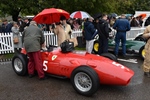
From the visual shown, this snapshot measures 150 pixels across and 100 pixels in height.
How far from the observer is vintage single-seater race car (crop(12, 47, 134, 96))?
4215mm

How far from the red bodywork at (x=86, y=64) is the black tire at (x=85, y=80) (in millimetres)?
231

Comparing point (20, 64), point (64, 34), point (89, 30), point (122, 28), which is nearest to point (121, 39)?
point (122, 28)

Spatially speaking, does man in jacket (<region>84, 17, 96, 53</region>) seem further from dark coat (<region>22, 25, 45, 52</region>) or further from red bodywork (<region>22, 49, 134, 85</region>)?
dark coat (<region>22, 25, 45, 52</region>)

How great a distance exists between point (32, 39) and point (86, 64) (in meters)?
1.69

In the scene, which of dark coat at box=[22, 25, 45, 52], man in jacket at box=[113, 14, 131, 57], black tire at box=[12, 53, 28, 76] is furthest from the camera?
man in jacket at box=[113, 14, 131, 57]

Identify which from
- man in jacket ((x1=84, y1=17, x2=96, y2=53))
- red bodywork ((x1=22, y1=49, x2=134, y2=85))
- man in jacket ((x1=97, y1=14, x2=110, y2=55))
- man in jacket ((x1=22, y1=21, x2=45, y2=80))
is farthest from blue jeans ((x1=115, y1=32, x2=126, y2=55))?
man in jacket ((x1=22, y1=21, x2=45, y2=80))

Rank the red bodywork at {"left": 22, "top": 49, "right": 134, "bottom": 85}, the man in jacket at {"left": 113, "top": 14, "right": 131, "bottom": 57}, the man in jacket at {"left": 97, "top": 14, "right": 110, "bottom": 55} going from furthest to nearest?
the man in jacket at {"left": 113, "top": 14, "right": 131, "bottom": 57} → the man in jacket at {"left": 97, "top": 14, "right": 110, "bottom": 55} → the red bodywork at {"left": 22, "top": 49, "right": 134, "bottom": 85}

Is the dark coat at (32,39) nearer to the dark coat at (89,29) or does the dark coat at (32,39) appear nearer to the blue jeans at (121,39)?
the dark coat at (89,29)

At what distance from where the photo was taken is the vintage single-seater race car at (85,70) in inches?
166

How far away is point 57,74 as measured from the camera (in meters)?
5.04

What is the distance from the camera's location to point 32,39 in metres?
5.20

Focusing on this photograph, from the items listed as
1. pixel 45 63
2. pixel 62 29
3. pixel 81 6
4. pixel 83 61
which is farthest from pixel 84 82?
pixel 81 6

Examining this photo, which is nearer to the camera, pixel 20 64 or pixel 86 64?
pixel 86 64

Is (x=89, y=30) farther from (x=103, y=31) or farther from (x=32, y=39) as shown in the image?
(x=32, y=39)
